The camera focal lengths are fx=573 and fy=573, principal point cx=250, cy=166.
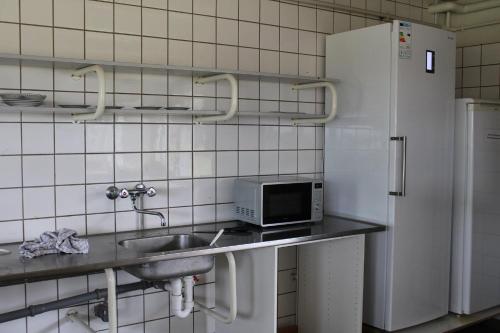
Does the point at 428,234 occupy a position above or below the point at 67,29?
below

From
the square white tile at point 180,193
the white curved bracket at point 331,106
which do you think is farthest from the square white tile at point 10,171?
the white curved bracket at point 331,106

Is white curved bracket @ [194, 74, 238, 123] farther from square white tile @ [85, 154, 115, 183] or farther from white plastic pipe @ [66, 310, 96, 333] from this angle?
white plastic pipe @ [66, 310, 96, 333]

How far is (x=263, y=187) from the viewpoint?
2988mm

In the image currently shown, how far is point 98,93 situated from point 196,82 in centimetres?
66

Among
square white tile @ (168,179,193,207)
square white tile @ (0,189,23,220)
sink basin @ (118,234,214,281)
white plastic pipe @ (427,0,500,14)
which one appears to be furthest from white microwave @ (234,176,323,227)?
white plastic pipe @ (427,0,500,14)

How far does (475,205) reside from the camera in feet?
11.5

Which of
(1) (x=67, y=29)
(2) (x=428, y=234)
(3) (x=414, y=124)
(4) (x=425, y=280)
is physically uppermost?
(1) (x=67, y=29)

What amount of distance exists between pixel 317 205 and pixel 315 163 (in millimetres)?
488

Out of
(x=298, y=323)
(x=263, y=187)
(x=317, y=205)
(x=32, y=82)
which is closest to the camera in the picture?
(x=32, y=82)

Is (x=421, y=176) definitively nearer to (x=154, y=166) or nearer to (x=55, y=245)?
(x=154, y=166)

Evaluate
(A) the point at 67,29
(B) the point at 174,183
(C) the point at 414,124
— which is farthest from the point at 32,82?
(C) the point at 414,124

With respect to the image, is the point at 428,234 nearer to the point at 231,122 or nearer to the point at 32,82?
the point at 231,122

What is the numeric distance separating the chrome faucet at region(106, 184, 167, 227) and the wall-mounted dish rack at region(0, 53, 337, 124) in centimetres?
38

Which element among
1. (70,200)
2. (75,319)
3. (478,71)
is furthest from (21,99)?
(478,71)
